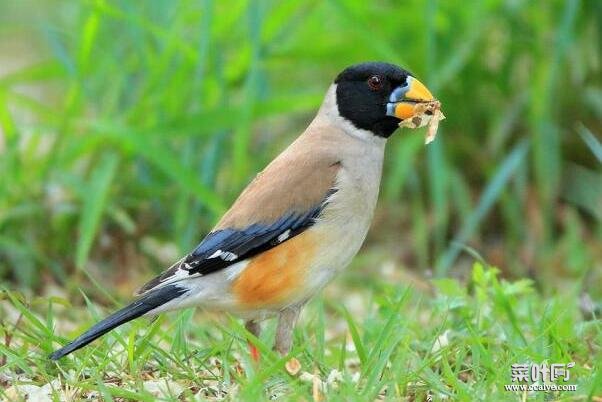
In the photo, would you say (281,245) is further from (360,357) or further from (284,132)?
(284,132)

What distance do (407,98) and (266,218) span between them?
0.71 metres

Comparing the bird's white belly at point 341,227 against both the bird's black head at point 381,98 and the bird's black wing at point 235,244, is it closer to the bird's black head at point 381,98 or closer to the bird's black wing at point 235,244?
the bird's black wing at point 235,244

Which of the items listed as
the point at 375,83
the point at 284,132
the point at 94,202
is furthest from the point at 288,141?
the point at 375,83

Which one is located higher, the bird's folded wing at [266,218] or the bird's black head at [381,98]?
the bird's black head at [381,98]

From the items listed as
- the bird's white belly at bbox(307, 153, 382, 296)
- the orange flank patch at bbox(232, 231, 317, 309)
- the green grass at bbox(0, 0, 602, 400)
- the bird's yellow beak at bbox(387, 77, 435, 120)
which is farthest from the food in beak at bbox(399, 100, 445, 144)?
the green grass at bbox(0, 0, 602, 400)

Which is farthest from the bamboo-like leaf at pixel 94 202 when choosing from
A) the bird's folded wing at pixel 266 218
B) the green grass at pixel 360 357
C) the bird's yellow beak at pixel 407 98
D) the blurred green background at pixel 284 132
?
the bird's yellow beak at pixel 407 98

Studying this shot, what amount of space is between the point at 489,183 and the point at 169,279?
107 inches

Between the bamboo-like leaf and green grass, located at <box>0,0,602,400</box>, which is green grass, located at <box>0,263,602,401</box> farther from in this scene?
the bamboo-like leaf

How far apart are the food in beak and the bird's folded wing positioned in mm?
361

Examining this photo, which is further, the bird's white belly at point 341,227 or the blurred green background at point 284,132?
the blurred green background at point 284,132

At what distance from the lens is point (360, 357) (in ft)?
12.6

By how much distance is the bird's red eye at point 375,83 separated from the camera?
4504mm

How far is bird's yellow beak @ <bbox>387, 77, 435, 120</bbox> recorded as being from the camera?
4.43 meters

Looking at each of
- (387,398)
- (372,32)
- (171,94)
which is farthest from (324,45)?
(387,398)
